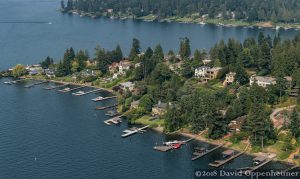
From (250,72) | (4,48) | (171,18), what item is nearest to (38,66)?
(4,48)

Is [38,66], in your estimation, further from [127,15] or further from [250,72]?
[127,15]

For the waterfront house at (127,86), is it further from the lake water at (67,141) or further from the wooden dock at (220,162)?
the wooden dock at (220,162)

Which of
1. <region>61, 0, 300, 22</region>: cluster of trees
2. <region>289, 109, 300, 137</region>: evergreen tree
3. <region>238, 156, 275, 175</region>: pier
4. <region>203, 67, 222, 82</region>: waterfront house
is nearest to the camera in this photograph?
<region>238, 156, 275, 175</region>: pier

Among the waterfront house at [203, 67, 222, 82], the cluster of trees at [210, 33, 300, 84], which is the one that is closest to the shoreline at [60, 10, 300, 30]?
the cluster of trees at [210, 33, 300, 84]

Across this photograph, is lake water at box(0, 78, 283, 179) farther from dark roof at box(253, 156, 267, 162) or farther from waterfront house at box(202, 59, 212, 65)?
waterfront house at box(202, 59, 212, 65)

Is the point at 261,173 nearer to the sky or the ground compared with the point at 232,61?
nearer to the ground

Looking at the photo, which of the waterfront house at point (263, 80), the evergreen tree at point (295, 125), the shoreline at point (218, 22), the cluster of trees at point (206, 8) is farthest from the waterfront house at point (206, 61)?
the cluster of trees at point (206, 8)

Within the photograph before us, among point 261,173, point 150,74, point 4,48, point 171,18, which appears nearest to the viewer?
point 261,173
